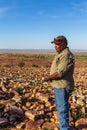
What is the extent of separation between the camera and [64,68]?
6.79 m

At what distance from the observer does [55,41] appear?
6934 mm

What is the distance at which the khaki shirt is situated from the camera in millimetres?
6793

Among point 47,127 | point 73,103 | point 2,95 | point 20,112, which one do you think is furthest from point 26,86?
point 47,127

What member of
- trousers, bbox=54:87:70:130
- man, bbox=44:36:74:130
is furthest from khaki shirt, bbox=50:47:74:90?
trousers, bbox=54:87:70:130

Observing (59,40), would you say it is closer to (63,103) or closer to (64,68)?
(64,68)

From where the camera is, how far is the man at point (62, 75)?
22.4 feet

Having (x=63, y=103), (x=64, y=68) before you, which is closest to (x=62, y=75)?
(x=64, y=68)

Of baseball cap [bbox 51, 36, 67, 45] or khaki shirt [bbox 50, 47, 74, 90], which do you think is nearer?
khaki shirt [bbox 50, 47, 74, 90]

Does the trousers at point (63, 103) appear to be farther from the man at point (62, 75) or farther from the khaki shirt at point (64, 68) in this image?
the khaki shirt at point (64, 68)

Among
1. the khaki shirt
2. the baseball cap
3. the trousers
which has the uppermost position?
the baseball cap

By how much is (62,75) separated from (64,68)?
0.15 meters

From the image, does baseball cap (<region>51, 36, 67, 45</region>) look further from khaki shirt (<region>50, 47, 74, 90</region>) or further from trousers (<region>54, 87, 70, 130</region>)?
trousers (<region>54, 87, 70, 130</region>)

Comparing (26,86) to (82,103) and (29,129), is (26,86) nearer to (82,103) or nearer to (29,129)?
(82,103)

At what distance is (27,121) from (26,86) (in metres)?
4.26
